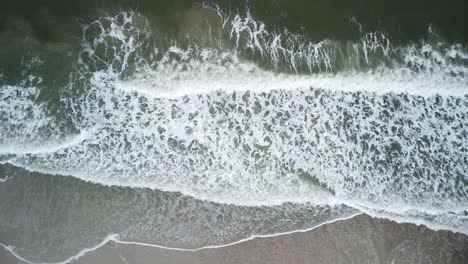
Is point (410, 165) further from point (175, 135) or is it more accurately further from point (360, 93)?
point (175, 135)

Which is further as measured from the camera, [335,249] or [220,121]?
[220,121]

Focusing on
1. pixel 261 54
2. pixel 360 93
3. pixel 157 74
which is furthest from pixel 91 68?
pixel 360 93

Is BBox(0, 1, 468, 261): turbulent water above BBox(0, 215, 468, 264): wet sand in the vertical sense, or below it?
above

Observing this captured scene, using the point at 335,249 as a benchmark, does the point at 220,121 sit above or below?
above

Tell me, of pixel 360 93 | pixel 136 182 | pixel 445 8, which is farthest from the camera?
pixel 445 8
